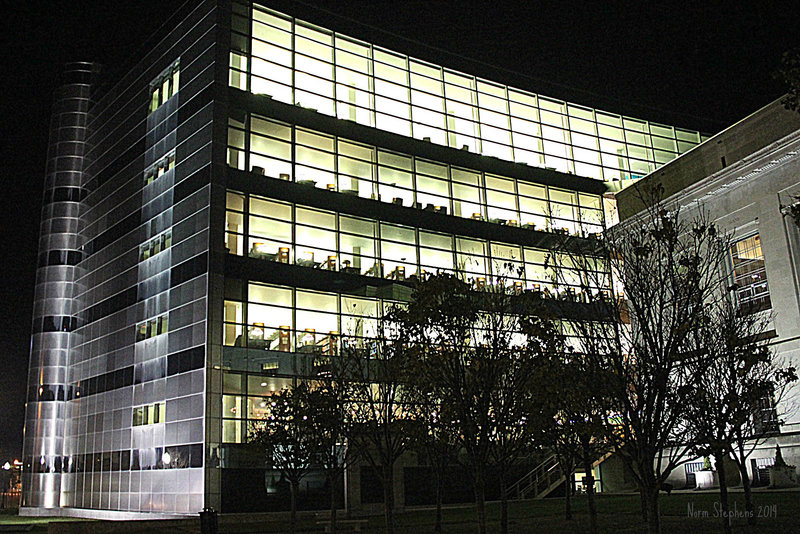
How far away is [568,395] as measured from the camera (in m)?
15.1

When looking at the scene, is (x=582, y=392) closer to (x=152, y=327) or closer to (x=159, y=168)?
(x=152, y=327)

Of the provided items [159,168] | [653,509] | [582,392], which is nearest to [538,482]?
[159,168]

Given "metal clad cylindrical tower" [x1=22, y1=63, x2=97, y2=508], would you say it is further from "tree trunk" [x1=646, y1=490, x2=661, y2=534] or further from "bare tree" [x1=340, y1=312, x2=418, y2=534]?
"tree trunk" [x1=646, y1=490, x2=661, y2=534]

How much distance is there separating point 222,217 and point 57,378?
27.0 meters

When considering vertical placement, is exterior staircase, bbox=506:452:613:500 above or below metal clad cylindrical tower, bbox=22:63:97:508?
below

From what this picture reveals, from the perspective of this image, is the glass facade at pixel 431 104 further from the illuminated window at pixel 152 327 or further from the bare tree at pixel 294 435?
the bare tree at pixel 294 435

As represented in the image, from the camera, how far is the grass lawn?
76.2 ft

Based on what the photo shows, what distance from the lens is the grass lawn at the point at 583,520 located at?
76.2 feet

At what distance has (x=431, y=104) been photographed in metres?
55.5

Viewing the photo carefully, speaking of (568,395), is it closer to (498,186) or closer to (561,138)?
(498,186)

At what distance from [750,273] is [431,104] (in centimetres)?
2613

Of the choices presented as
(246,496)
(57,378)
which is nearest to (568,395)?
(246,496)

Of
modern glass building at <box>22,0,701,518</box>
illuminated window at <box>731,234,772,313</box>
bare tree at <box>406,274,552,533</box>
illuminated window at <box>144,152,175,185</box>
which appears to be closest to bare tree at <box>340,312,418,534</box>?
bare tree at <box>406,274,552,533</box>

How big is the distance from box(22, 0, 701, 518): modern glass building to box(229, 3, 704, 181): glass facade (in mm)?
173
